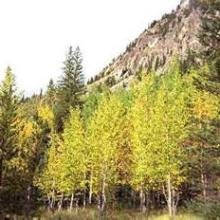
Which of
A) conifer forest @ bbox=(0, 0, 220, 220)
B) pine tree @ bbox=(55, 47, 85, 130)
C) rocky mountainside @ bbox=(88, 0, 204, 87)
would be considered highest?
rocky mountainside @ bbox=(88, 0, 204, 87)

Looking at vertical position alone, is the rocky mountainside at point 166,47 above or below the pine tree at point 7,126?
above

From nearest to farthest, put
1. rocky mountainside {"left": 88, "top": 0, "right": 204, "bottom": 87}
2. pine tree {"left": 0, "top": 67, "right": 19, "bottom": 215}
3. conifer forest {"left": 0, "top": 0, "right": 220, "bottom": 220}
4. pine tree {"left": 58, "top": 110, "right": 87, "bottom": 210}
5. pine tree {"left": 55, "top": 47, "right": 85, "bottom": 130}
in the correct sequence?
conifer forest {"left": 0, "top": 0, "right": 220, "bottom": 220}
pine tree {"left": 0, "top": 67, "right": 19, "bottom": 215}
pine tree {"left": 58, "top": 110, "right": 87, "bottom": 210}
pine tree {"left": 55, "top": 47, "right": 85, "bottom": 130}
rocky mountainside {"left": 88, "top": 0, "right": 204, "bottom": 87}

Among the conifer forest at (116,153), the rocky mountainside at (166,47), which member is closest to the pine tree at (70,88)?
the conifer forest at (116,153)

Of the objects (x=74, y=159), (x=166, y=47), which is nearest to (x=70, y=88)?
(x=74, y=159)

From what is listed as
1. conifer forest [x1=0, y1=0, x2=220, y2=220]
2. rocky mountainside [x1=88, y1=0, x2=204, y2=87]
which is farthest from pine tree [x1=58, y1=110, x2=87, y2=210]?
rocky mountainside [x1=88, y1=0, x2=204, y2=87]

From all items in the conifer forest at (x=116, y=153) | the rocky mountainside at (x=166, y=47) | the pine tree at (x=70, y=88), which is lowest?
the conifer forest at (x=116, y=153)

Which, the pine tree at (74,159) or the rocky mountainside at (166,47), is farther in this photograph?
the rocky mountainside at (166,47)

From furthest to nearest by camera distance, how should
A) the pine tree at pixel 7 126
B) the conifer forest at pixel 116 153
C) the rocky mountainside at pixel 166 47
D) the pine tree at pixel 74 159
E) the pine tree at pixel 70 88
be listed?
the rocky mountainside at pixel 166 47 < the pine tree at pixel 70 88 < the pine tree at pixel 74 159 < the pine tree at pixel 7 126 < the conifer forest at pixel 116 153

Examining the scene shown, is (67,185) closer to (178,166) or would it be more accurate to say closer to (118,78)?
(178,166)

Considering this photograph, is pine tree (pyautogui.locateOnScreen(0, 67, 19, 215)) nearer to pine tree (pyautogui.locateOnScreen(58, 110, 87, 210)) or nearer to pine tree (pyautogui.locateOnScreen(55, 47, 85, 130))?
pine tree (pyautogui.locateOnScreen(58, 110, 87, 210))

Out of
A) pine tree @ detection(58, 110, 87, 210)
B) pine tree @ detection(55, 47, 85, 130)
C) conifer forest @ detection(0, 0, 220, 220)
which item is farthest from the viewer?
pine tree @ detection(55, 47, 85, 130)

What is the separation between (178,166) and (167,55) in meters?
146

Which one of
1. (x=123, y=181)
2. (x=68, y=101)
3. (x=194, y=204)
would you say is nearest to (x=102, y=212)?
(x=123, y=181)

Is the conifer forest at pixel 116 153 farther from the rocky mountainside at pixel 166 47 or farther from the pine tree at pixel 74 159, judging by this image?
the rocky mountainside at pixel 166 47
